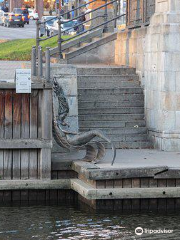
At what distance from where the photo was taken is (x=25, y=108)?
17.2 meters

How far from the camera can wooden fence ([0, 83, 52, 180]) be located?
17.1 metres

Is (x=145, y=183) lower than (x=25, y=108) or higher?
lower

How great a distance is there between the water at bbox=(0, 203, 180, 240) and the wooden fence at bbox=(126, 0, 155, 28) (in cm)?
753

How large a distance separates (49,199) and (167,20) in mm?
4509

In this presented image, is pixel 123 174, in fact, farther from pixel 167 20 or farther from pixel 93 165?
pixel 167 20

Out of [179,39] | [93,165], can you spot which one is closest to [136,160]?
[93,165]

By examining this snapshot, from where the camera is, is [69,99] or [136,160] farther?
[69,99]

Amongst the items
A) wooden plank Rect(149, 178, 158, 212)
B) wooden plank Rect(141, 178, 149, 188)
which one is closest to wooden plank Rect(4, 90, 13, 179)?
wooden plank Rect(141, 178, 149, 188)

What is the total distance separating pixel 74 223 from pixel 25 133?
8.51ft

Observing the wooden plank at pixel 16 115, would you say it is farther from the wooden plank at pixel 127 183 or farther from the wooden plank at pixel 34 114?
the wooden plank at pixel 127 183

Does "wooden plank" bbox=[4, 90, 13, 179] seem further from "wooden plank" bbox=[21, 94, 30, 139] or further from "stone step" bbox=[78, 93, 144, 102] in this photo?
"stone step" bbox=[78, 93, 144, 102]

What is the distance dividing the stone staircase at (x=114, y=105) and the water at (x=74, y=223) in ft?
10.8

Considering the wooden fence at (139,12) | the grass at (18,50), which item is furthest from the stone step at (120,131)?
the grass at (18,50)

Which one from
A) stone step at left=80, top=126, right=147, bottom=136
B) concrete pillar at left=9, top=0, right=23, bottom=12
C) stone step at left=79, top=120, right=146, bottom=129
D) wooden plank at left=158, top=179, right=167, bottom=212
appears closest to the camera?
wooden plank at left=158, top=179, right=167, bottom=212
